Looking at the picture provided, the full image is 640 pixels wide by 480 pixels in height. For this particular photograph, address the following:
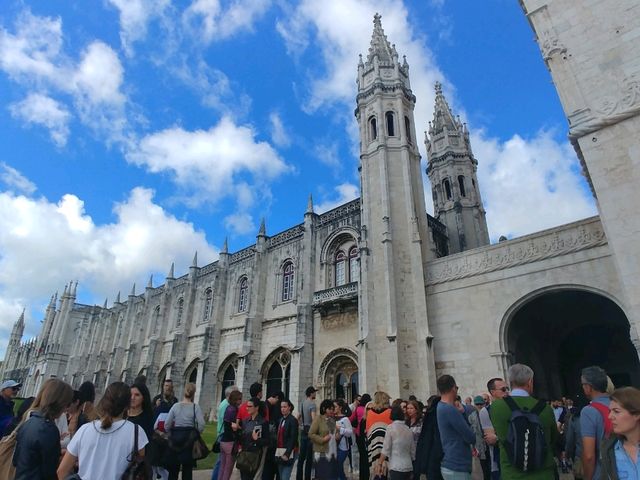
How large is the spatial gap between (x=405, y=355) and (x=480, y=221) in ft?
39.3

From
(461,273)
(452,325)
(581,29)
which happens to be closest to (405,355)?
(452,325)

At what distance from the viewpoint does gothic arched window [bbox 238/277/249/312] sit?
25078 millimetres

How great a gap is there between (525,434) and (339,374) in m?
16.1

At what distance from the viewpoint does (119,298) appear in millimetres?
39375

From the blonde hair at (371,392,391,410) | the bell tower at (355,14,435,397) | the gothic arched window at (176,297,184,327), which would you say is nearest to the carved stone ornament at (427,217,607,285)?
the bell tower at (355,14,435,397)

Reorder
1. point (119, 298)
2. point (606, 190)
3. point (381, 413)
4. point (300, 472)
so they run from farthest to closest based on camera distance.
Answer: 1. point (119, 298)
2. point (606, 190)
3. point (300, 472)
4. point (381, 413)

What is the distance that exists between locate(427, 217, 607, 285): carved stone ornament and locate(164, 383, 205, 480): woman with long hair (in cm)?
1202

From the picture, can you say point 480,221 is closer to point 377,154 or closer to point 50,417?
point 377,154

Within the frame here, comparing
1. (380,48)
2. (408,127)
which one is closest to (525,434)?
(408,127)

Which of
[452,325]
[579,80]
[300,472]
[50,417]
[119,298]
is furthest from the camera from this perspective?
[119,298]

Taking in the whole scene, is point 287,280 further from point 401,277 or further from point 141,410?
point 141,410

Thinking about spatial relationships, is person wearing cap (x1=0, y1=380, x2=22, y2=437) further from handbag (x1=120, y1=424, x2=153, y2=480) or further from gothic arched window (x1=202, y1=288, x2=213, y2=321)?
gothic arched window (x1=202, y1=288, x2=213, y2=321)

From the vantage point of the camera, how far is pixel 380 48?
69.9 feet

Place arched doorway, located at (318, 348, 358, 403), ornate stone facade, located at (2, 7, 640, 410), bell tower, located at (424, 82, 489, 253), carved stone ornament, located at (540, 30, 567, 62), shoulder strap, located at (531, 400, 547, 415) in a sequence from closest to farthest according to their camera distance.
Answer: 1. shoulder strap, located at (531, 400, 547, 415)
2. ornate stone facade, located at (2, 7, 640, 410)
3. carved stone ornament, located at (540, 30, 567, 62)
4. arched doorway, located at (318, 348, 358, 403)
5. bell tower, located at (424, 82, 489, 253)
